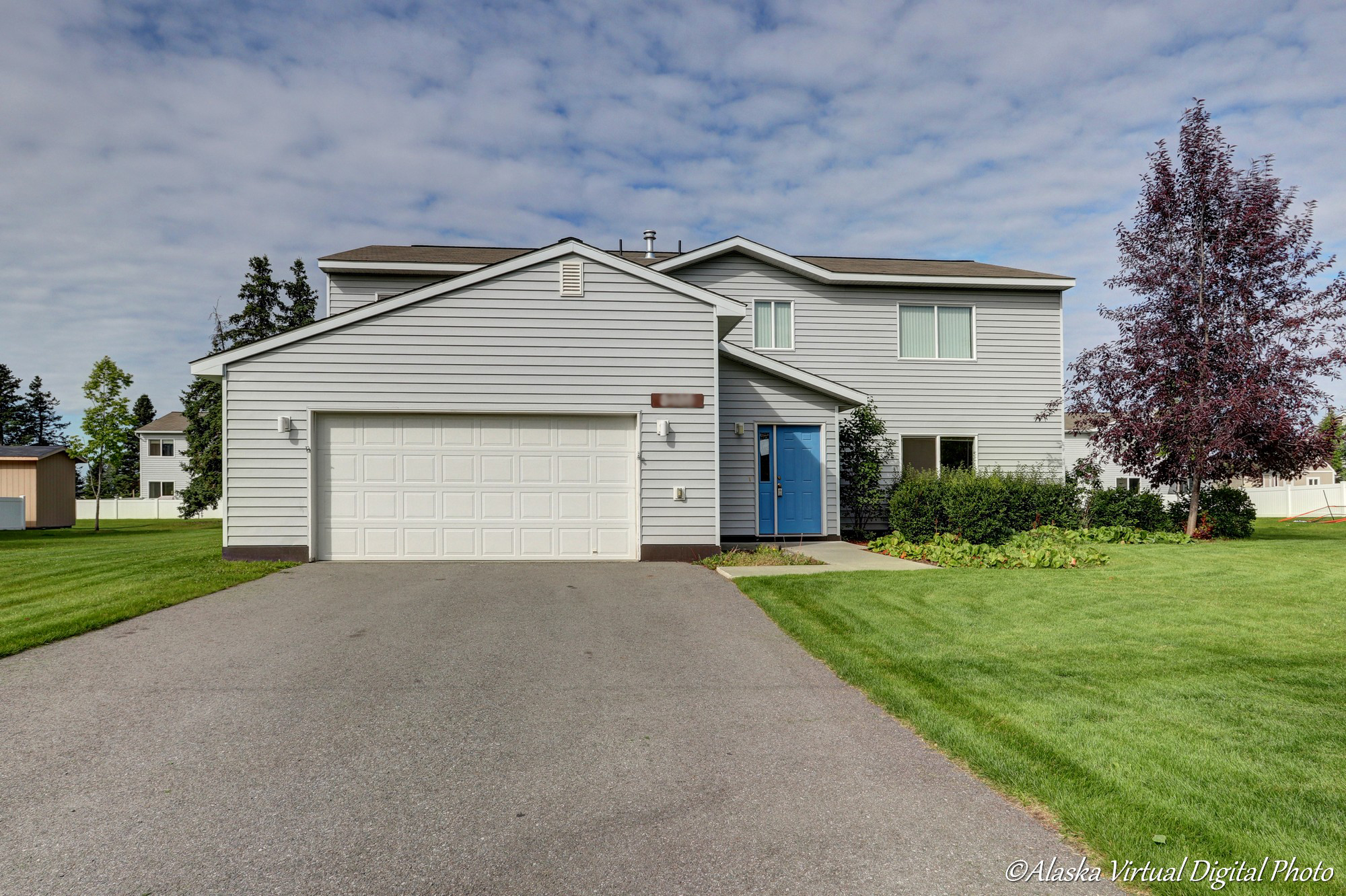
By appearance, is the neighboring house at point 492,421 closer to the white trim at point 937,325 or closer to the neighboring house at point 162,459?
the white trim at point 937,325

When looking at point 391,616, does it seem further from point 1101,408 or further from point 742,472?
point 1101,408

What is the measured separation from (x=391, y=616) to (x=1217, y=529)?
51.7 feet

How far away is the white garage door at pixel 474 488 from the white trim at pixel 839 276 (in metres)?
5.89

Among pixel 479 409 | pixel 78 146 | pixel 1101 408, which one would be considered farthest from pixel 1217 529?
pixel 78 146

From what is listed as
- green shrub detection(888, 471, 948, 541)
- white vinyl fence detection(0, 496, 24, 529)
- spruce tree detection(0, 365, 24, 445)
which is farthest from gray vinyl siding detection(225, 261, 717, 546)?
spruce tree detection(0, 365, 24, 445)

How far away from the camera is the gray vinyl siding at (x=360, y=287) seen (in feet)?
53.5

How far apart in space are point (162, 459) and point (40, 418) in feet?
106

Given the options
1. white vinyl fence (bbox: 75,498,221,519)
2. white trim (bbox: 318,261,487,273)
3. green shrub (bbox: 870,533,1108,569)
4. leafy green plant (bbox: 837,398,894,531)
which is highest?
white trim (bbox: 318,261,487,273)

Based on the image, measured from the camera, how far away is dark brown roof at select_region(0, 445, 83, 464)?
87.4 feet

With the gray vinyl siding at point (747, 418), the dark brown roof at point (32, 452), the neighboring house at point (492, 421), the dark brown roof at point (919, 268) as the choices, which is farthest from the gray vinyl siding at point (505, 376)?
the dark brown roof at point (32, 452)

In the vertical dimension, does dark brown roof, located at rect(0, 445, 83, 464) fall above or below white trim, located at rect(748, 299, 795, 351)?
below

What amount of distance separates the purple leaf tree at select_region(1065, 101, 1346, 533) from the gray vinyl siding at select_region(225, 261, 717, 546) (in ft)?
29.8

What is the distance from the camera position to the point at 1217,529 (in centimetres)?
1516

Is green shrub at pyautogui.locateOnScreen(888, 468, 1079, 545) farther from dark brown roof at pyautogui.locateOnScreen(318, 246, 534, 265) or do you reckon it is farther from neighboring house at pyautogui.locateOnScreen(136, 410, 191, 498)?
neighboring house at pyautogui.locateOnScreen(136, 410, 191, 498)
